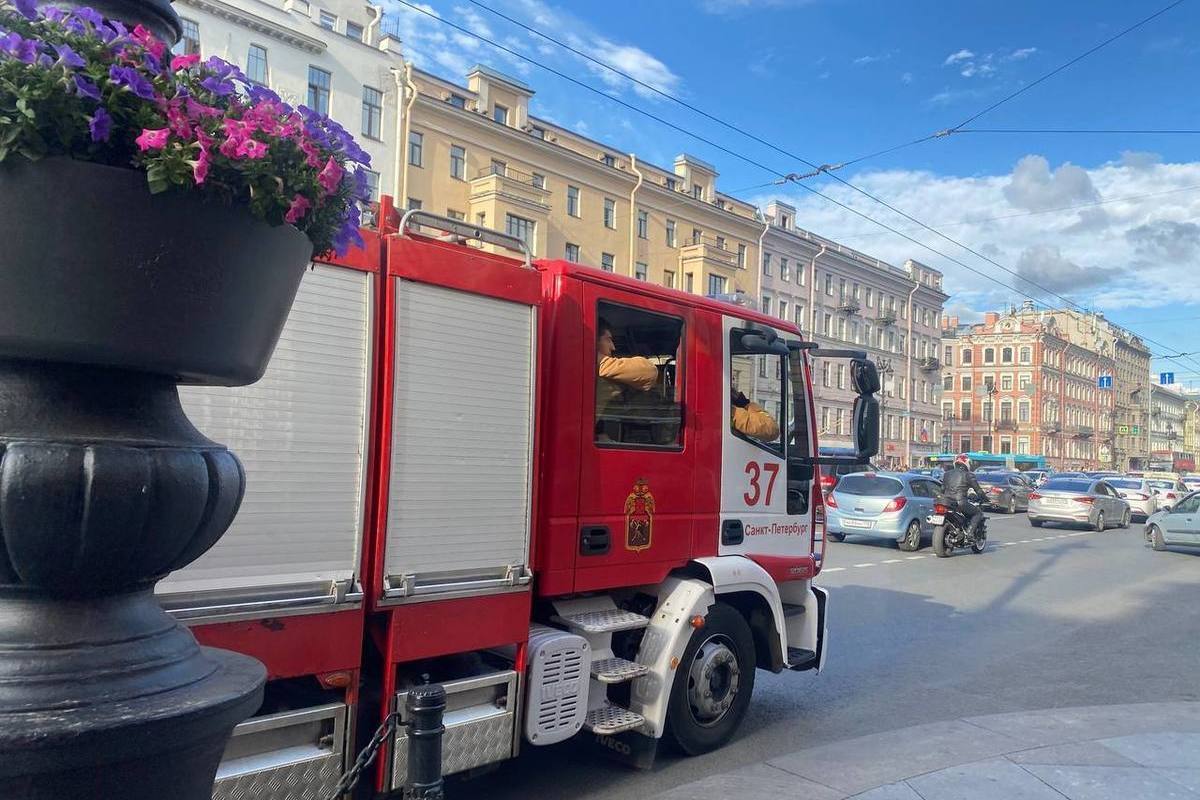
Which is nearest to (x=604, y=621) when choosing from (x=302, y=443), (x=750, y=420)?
(x=750, y=420)

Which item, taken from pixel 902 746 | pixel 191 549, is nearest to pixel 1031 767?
pixel 902 746

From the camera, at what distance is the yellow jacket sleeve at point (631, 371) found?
15.8 feet

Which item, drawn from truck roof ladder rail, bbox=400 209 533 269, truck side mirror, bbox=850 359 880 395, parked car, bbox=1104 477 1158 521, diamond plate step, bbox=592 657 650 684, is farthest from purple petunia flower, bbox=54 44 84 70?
parked car, bbox=1104 477 1158 521

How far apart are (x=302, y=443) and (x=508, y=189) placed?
37348 mm

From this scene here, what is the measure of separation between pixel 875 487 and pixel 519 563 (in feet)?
50.4

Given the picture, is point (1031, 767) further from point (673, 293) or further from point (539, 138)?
point (539, 138)

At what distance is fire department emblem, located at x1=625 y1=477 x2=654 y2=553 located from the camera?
193 inches

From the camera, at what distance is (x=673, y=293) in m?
5.33

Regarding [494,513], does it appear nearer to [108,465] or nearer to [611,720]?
[611,720]

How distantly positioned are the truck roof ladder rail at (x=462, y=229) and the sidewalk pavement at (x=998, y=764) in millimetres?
2969

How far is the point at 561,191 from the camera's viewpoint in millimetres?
44656

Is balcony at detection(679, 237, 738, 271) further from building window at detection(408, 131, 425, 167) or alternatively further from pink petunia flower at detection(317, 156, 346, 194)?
pink petunia flower at detection(317, 156, 346, 194)

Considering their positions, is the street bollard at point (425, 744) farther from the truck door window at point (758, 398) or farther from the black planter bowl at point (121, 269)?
the truck door window at point (758, 398)

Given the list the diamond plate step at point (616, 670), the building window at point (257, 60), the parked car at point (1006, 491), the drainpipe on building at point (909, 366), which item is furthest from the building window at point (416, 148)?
the drainpipe on building at point (909, 366)
